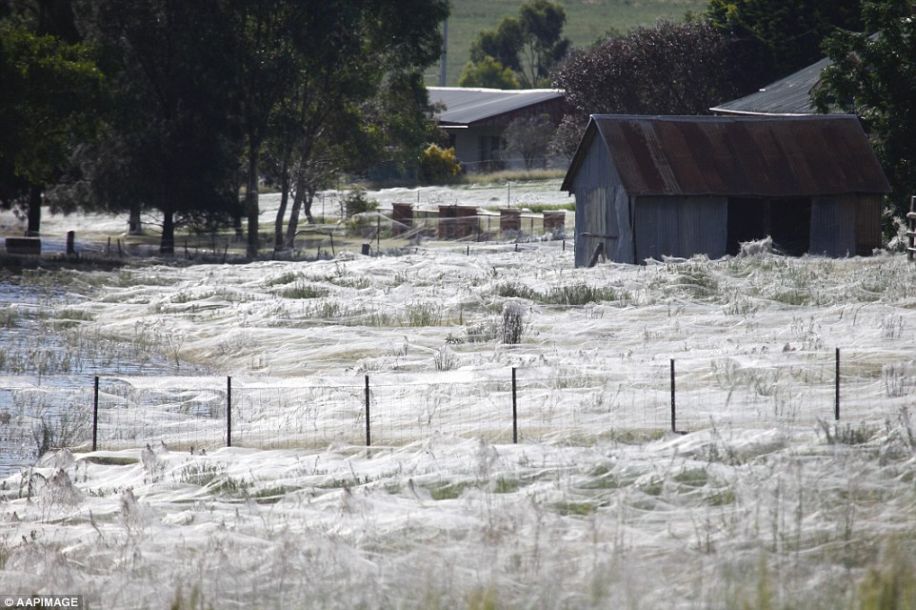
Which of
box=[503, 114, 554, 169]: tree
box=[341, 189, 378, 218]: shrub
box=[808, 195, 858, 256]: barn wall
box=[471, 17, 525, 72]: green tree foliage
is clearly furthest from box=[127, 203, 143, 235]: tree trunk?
box=[471, 17, 525, 72]: green tree foliage

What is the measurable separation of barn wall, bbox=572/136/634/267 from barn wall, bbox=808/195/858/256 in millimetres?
4324

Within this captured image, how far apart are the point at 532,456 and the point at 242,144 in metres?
35.1

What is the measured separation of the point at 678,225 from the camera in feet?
96.6

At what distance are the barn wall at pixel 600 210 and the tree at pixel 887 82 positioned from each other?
20.3 ft

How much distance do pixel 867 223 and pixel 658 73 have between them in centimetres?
2667

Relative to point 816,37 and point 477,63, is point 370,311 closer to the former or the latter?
point 816,37

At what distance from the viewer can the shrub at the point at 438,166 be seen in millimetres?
64250

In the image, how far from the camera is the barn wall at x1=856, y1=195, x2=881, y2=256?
3020 cm

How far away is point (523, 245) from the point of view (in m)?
39.0

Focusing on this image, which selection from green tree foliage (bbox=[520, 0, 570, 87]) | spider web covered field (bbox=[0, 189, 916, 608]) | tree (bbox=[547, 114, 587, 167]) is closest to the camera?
spider web covered field (bbox=[0, 189, 916, 608])

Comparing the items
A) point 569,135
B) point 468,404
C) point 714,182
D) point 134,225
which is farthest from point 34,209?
point 468,404

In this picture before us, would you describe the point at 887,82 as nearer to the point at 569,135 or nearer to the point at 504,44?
the point at 569,135
